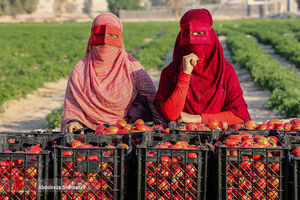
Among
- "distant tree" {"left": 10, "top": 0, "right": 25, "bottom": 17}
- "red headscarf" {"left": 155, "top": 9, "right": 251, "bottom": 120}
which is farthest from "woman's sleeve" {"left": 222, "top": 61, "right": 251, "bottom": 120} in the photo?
"distant tree" {"left": 10, "top": 0, "right": 25, "bottom": 17}

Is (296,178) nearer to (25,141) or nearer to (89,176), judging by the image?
(89,176)

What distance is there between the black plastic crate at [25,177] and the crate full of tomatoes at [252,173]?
92 centimetres

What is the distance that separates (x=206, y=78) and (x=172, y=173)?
1.54 meters

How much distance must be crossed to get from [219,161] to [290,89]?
6.88m

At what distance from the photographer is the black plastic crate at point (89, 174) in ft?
8.13

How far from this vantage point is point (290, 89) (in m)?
8.91

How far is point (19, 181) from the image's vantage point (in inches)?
98.0

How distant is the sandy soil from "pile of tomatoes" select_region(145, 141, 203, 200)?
17.6ft

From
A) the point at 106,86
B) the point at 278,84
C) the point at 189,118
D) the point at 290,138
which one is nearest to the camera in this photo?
the point at 290,138

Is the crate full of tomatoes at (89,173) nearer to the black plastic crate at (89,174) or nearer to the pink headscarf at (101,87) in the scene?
the black plastic crate at (89,174)

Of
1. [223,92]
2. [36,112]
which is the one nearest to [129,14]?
[36,112]

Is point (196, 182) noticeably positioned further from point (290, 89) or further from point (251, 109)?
point (290, 89)

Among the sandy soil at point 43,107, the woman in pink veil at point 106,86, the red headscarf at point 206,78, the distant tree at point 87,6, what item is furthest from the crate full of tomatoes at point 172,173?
the distant tree at point 87,6

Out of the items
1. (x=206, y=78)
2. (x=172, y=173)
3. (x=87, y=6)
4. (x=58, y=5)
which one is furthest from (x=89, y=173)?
(x=87, y=6)
